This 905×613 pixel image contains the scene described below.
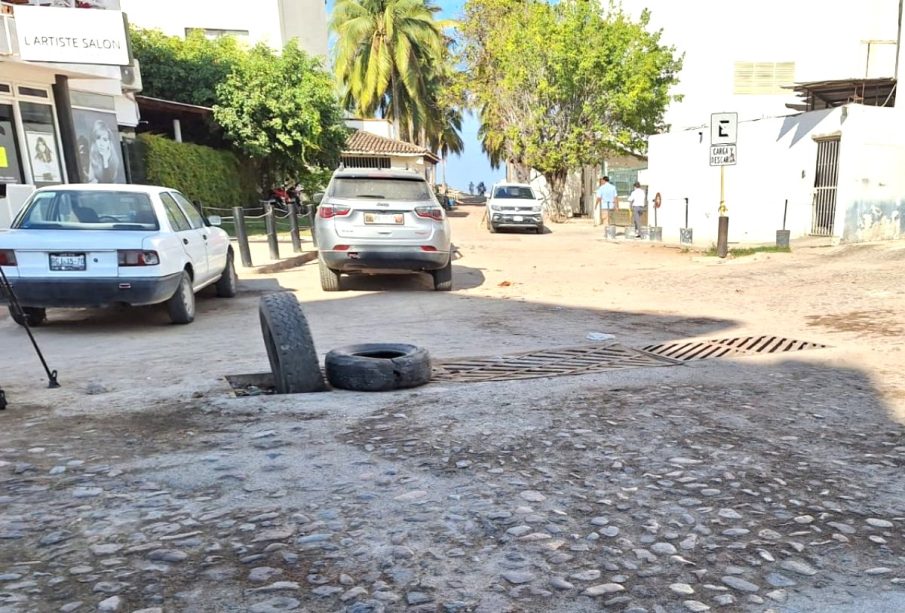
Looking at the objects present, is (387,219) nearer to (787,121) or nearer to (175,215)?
(175,215)

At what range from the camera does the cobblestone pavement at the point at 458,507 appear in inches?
87.2

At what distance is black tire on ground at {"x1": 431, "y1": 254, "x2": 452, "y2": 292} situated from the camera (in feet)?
33.1

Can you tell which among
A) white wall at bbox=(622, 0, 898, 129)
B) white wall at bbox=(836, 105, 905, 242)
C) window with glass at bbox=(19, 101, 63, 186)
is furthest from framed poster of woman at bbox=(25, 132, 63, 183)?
white wall at bbox=(622, 0, 898, 129)

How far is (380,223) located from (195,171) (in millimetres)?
13643

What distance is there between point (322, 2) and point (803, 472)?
→ 39.7 m

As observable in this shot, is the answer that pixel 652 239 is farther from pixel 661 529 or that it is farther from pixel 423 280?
pixel 661 529

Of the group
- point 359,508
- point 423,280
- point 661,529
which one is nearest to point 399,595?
point 359,508

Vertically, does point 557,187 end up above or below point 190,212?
above

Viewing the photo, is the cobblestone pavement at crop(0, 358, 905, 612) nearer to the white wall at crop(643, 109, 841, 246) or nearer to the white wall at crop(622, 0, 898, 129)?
the white wall at crop(643, 109, 841, 246)

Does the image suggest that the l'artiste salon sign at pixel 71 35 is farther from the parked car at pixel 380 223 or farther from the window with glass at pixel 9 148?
the parked car at pixel 380 223

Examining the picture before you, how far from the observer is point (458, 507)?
279cm

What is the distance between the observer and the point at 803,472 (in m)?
3.19

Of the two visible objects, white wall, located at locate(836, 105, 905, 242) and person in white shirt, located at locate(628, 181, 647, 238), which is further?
person in white shirt, located at locate(628, 181, 647, 238)

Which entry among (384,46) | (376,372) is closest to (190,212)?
(376,372)
